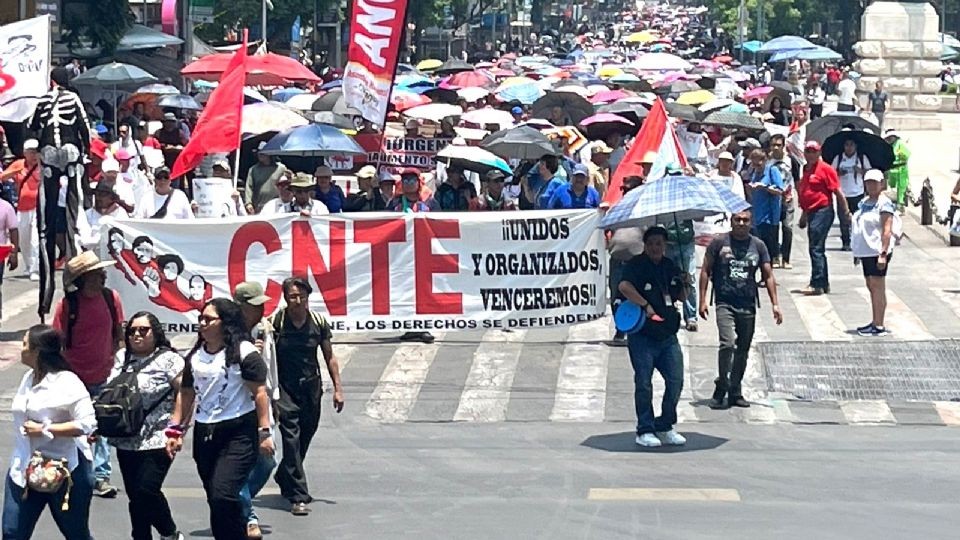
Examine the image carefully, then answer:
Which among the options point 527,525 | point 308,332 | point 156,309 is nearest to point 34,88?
point 156,309

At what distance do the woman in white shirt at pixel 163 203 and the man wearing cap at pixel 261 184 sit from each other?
131cm

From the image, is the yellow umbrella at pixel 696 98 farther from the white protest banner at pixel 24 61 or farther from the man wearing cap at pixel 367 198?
the white protest banner at pixel 24 61

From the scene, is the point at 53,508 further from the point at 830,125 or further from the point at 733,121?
the point at 830,125

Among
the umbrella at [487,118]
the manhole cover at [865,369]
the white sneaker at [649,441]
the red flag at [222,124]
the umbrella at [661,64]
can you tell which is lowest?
the umbrella at [661,64]

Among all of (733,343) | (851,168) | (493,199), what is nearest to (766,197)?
(851,168)

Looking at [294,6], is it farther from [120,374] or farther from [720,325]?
[120,374]

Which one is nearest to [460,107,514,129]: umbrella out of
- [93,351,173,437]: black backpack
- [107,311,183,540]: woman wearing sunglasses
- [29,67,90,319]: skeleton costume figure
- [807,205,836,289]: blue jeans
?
[807,205,836,289]: blue jeans

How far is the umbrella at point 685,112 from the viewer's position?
30.6m

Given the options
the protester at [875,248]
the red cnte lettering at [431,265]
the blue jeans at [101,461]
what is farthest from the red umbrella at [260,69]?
the blue jeans at [101,461]

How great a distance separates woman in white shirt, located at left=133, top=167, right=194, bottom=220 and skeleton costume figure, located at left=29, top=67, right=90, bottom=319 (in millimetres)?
824

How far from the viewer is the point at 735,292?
47.5ft

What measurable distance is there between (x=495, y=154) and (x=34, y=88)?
5973 mm

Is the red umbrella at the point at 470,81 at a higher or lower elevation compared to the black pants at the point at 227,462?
lower

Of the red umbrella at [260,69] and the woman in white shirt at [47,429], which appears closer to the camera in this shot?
the woman in white shirt at [47,429]
